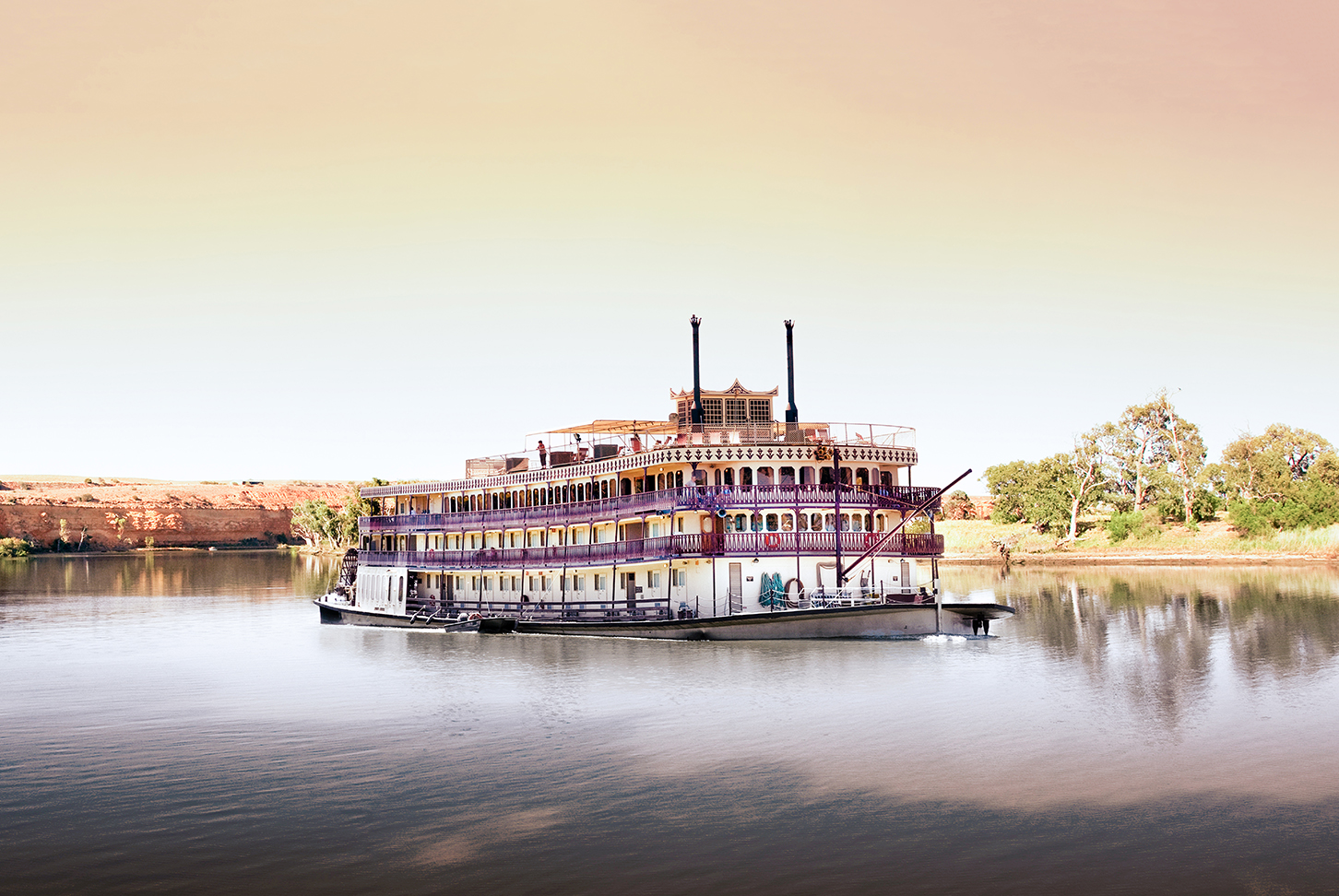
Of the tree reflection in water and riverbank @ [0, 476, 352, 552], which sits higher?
riverbank @ [0, 476, 352, 552]

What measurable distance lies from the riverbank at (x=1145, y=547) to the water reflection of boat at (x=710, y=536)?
51613 mm

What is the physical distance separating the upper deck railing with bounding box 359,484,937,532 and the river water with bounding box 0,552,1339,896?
17.2ft

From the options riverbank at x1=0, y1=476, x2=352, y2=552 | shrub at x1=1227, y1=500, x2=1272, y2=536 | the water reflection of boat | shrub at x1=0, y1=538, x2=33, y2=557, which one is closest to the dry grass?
shrub at x1=1227, y1=500, x2=1272, y2=536

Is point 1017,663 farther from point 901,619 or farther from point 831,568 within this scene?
point 831,568

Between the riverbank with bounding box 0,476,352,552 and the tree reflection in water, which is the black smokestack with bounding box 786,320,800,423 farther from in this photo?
the riverbank with bounding box 0,476,352,552

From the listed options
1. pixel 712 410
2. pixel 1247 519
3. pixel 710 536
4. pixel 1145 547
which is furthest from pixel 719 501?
pixel 1145 547

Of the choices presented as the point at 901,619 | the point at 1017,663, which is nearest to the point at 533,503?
the point at 901,619

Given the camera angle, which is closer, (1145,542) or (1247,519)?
(1247,519)

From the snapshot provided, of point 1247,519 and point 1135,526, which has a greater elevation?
point 1247,519

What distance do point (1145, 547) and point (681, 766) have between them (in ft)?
276

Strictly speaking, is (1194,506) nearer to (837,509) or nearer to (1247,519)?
(1247,519)

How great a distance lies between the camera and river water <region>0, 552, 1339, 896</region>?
688 inches

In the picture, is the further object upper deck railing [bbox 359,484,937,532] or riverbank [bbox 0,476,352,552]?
riverbank [bbox 0,476,352,552]

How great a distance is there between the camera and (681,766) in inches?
940
